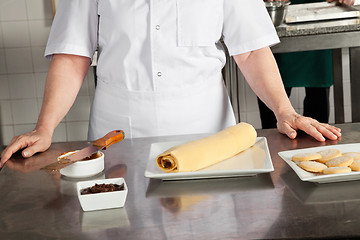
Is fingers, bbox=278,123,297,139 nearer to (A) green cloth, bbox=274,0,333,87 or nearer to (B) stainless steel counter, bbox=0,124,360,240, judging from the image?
(B) stainless steel counter, bbox=0,124,360,240

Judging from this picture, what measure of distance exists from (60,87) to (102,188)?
769 millimetres

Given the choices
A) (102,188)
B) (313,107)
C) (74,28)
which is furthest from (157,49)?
(313,107)

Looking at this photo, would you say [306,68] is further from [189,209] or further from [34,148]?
[189,209]

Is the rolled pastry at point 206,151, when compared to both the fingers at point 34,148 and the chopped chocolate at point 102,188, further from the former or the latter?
the fingers at point 34,148

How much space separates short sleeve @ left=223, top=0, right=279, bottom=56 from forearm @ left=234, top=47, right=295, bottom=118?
3cm

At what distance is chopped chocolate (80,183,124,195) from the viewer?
1088 millimetres

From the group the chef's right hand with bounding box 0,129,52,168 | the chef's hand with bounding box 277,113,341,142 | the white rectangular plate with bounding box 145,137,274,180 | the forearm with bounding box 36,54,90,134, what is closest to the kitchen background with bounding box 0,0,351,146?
the forearm with bounding box 36,54,90,134

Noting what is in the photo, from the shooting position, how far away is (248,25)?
1854mm

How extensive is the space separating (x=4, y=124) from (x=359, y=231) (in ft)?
12.6

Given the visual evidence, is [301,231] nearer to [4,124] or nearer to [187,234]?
[187,234]

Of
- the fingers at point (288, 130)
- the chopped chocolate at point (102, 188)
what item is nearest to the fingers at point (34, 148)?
the chopped chocolate at point (102, 188)

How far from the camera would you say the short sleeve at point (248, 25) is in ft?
6.03

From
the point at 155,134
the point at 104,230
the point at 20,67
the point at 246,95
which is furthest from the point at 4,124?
the point at 104,230

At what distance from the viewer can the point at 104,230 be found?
38.4 inches
